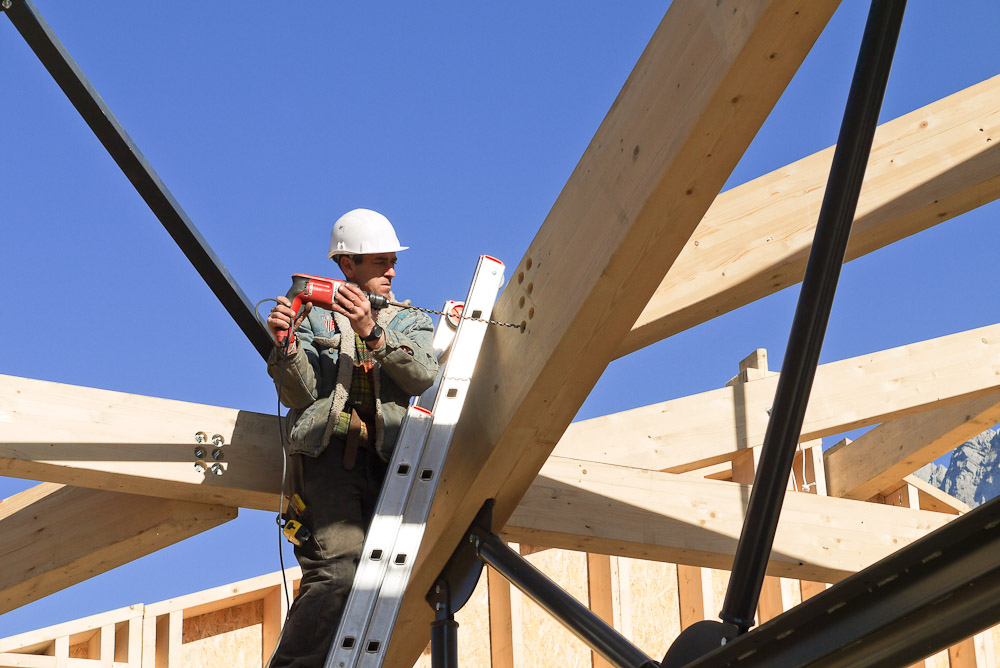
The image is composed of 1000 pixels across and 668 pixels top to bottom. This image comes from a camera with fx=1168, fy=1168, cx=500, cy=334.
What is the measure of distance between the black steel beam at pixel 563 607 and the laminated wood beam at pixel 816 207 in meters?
0.66

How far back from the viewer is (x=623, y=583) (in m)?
5.37

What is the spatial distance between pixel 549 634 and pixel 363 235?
9.06ft

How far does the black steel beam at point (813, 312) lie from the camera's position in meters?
2.05

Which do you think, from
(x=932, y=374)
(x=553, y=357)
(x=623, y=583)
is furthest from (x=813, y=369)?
(x=623, y=583)

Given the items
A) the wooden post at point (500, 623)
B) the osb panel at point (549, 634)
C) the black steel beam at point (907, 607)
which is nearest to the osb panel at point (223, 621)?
the wooden post at point (500, 623)

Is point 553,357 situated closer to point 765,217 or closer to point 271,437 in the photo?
point 765,217

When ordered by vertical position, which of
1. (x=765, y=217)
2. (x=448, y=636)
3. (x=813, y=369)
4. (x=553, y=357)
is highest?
(x=765, y=217)

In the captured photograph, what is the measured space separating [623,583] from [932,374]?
175 centimetres

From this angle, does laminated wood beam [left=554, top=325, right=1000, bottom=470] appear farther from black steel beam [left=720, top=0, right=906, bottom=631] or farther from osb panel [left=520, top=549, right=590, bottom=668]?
black steel beam [left=720, top=0, right=906, bottom=631]

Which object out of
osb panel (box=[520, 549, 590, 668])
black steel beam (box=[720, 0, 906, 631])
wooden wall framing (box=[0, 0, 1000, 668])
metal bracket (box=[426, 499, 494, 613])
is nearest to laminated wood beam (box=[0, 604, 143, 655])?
wooden wall framing (box=[0, 0, 1000, 668])

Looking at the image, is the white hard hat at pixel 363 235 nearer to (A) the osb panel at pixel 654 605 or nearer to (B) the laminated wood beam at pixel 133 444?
(B) the laminated wood beam at pixel 133 444

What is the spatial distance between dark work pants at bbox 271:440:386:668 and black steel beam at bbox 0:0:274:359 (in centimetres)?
39

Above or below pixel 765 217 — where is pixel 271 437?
below

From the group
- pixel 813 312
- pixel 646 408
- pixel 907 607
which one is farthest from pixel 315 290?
pixel 646 408
